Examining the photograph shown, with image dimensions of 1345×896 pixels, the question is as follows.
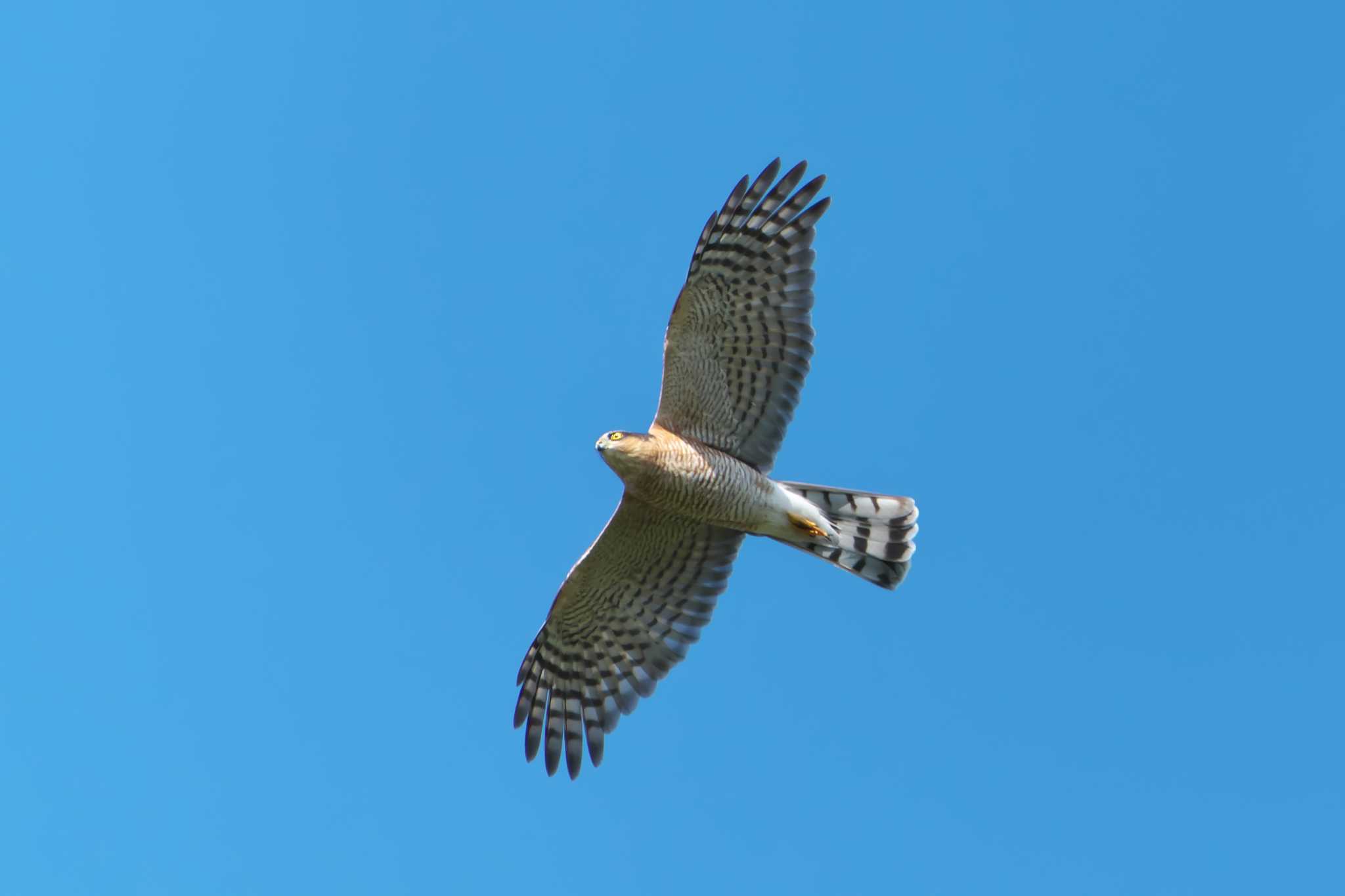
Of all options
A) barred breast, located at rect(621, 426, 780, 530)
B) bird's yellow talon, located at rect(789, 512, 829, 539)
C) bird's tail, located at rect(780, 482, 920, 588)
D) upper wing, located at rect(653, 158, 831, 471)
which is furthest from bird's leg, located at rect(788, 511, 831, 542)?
upper wing, located at rect(653, 158, 831, 471)

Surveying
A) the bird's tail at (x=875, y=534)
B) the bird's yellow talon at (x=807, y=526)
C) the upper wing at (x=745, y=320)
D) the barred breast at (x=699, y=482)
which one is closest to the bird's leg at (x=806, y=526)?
the bird's yellow talon at (x=807, y=526)

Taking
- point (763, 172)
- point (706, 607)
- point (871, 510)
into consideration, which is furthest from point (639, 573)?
point (763, 172)

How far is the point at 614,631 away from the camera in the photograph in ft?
44.2

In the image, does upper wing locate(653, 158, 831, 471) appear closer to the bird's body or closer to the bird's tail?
the bird's body

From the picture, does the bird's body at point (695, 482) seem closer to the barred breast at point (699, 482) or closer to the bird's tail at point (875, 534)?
the barred breast at point (699, 482)

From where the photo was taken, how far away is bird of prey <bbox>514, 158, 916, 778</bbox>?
12.4 metres

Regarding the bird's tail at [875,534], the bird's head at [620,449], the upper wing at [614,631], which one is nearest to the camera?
the bird's head at [620,449]

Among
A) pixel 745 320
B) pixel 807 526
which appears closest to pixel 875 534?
pixel 807 526

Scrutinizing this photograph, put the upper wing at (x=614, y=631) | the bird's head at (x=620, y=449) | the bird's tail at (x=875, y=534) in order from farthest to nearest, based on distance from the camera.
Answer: the upper wing at (x=614, y=631)
the bird's tail at (x=875, y=534)
the bird's head at (x=620, y=449)

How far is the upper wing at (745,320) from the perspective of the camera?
12.4m

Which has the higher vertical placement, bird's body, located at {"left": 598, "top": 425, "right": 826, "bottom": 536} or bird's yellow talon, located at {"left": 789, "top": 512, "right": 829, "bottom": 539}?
bird's yellow talon, located at {"left": 789, "top": 512, "right": 829, "bottom": 539}

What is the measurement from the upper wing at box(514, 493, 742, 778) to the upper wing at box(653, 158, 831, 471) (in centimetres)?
95

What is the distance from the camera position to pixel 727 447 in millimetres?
12602

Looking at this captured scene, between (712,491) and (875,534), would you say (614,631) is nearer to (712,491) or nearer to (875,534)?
(712,491)
